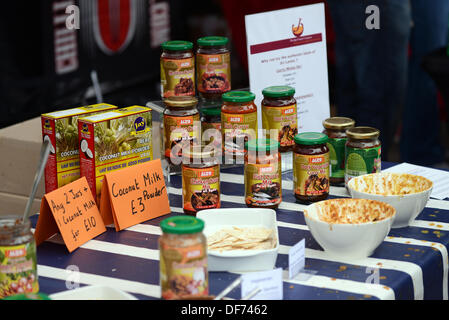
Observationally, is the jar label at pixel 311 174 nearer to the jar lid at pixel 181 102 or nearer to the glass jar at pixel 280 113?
the glass jar at pixel 280 113

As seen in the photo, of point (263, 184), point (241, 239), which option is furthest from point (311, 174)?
point (241, 239)

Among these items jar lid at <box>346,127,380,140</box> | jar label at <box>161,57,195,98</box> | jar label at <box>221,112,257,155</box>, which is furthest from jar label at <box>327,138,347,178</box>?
jar label at <box>161,57,195,98</box>

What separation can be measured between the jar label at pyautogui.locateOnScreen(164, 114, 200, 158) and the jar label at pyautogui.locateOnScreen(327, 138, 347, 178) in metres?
0.40

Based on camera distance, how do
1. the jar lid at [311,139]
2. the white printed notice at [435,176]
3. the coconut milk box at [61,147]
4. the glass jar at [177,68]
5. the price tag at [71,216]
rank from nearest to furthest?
the price tag at [71,216]
the coconut milk box at [61,147]
the jar lid at [311,139]
the white printed notice at [435,176]
the glass jar at [177,68]

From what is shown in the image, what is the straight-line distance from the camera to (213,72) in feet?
7.61

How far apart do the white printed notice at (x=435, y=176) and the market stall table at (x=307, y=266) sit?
0.13 metres

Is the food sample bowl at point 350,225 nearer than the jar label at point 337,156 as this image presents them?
Yes

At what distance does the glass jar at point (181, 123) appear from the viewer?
7.06 ft

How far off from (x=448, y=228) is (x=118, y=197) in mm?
854

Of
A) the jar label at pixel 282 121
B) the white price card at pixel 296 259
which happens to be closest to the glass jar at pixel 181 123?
the jar label at pixel 282 121

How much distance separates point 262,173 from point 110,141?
409 mm

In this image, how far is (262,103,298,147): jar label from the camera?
2193 millimetres

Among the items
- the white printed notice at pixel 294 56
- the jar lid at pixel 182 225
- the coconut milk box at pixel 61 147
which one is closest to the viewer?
the jar lid at pixel 182 225

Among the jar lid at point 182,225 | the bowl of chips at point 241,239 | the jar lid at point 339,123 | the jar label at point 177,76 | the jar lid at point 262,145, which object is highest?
the jar label at point 177,76
